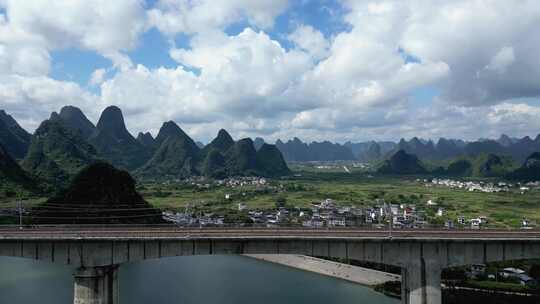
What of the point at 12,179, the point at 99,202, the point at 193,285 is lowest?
the point at 193,285

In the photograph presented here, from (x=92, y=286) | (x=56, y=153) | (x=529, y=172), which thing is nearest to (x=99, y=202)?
(x=92, y=286)

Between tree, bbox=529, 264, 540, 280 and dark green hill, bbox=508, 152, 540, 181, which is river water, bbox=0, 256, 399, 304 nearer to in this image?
tree, bbox=529, 264, 540, 280

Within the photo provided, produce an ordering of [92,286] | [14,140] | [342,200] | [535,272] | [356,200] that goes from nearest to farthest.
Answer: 1. [92,286]
2. [535,272]
3. [342,200]
4. [356,200]
5. [14,140]

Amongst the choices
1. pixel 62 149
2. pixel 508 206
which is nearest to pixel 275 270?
pixel 508 206

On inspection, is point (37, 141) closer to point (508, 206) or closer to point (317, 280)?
point (317, 280)

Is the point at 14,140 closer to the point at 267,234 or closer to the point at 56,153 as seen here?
the point at 56,153

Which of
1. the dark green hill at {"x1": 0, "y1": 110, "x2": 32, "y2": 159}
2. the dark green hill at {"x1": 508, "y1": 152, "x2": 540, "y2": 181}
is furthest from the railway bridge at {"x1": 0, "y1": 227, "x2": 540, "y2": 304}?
the dark green hill at {"x1": 508, "y1": 152, "x2": 540, "y2": 181}
